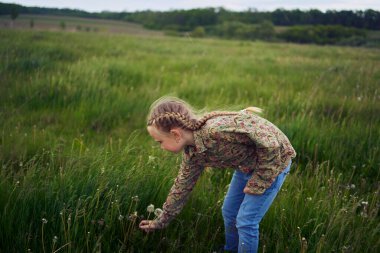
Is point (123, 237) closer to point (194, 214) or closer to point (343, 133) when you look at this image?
point (194, 214)

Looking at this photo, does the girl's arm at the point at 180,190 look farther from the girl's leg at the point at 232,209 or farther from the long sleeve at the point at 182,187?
the girl's leg at the point at 232,209

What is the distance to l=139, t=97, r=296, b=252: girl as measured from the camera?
→ 187 centimetres

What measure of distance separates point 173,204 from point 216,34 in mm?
36279

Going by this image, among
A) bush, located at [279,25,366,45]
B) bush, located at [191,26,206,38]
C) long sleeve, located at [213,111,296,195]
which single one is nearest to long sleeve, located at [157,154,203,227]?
long sleeve, located at [213,111,296,195]

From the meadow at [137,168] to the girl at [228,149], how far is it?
0.30 m

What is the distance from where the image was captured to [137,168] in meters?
2.54

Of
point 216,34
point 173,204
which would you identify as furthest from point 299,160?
point 216,34

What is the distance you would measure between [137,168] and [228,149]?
0.88 meters

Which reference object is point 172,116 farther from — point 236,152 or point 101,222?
point 101,222

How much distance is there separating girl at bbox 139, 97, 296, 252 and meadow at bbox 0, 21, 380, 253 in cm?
30

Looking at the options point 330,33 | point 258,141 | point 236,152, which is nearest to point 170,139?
point 236,152

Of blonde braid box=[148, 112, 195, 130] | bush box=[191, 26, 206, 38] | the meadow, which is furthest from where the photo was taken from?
bush box=[191, 26, 206, 38]

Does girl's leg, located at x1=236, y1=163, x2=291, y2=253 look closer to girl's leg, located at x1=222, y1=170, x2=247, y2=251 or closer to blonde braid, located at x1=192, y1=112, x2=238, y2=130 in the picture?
girl's leg, located at x1=222, y1=170, x2=247, y2=251

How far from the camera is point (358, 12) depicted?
6746 millimetres
